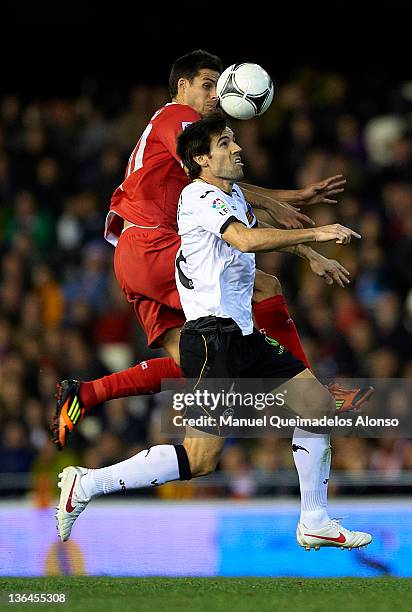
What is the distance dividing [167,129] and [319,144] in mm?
6103

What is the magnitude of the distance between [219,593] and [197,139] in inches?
80.8

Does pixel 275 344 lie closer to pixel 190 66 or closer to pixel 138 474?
pixel 138 474

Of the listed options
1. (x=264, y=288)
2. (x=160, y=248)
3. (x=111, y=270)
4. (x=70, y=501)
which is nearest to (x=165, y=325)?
(x=160, y=248)

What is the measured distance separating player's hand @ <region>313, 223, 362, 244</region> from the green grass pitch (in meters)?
1.51

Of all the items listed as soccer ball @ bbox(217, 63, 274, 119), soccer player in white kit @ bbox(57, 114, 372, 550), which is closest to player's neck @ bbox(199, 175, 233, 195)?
soccer player in white kit @ bbox(57, 114, 372, 550)

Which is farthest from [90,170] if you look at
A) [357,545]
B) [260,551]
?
[357,545]

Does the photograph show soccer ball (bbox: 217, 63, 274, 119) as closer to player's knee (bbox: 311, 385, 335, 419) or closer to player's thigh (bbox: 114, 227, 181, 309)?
player's thigh (bbox: 114, 227, 181, 309)

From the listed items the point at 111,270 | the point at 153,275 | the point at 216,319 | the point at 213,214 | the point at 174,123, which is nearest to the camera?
the point at 213,214

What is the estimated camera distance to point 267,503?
9945mm

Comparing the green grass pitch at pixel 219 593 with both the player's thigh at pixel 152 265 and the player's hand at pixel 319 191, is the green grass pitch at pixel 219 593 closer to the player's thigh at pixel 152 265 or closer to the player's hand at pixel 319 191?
the player's thigh at pixel 152 265

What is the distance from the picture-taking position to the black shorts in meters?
6.20

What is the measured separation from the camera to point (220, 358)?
6.21 m

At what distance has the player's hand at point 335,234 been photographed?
18.9 feet

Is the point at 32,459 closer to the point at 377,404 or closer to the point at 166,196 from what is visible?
the point at 377,404
